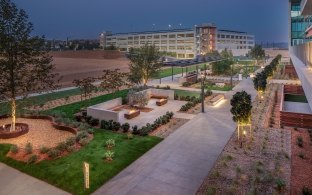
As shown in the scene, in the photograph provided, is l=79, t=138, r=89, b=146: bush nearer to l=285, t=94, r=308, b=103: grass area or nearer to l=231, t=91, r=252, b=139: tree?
l=231, t=91, r=252, b=139: tree

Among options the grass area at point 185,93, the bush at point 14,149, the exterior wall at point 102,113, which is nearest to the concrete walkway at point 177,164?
the exterior wall at point 102,113

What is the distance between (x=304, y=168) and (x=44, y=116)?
2051cm

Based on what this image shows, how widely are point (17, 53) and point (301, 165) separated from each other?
20.2m

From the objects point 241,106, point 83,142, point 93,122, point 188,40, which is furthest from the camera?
point 188,40

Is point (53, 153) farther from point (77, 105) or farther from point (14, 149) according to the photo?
point (77, 105)

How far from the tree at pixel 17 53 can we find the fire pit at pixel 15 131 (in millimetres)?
603

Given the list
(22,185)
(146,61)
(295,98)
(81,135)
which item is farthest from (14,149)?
(295,98)

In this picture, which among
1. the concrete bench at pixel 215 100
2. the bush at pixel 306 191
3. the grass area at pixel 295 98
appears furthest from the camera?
the grass area at pixel 295 98

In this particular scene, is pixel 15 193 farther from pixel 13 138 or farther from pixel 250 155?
pixel 250 155

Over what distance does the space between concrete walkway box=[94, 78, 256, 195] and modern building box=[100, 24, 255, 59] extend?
11554 centimetres

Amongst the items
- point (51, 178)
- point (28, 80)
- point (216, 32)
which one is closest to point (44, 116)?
point (28, 80)

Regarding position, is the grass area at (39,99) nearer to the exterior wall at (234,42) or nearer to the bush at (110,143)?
the bush at (110,143)

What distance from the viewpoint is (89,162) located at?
15805 millimetres

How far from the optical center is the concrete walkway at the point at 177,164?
1305cm
